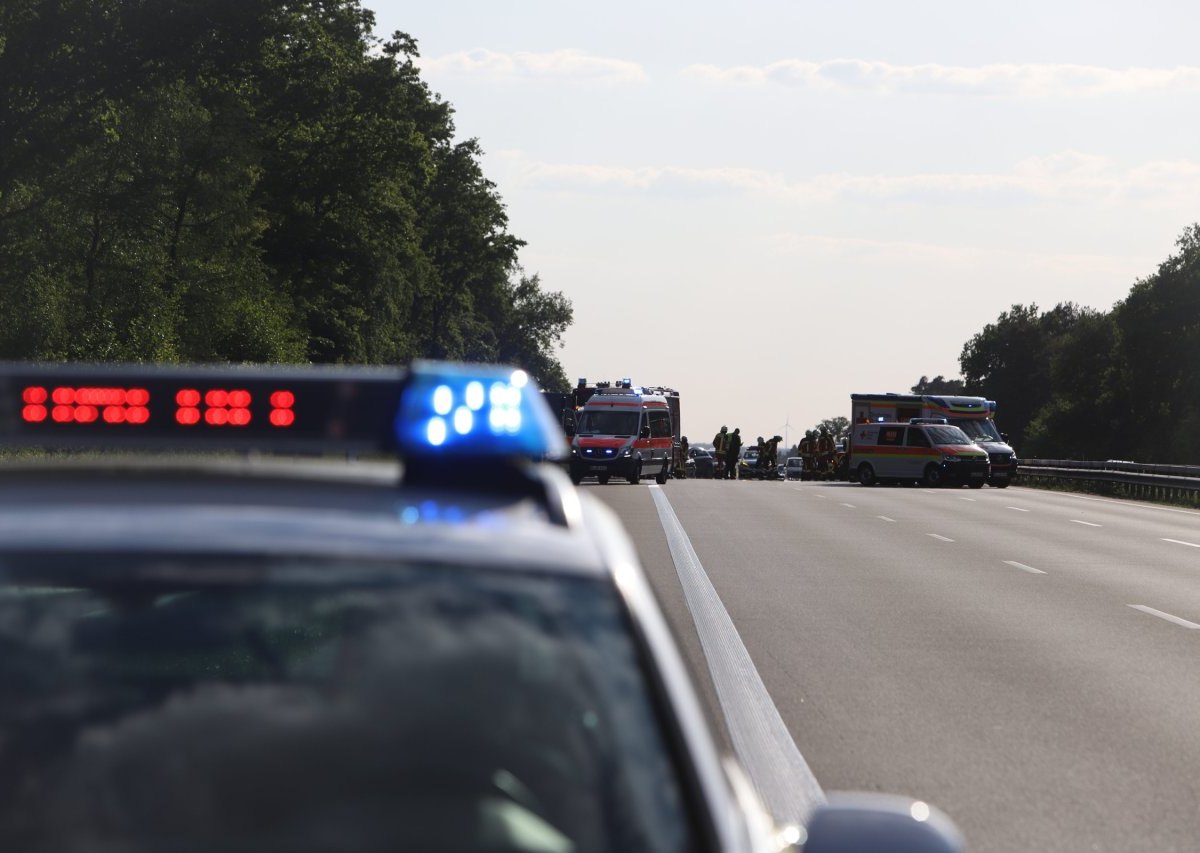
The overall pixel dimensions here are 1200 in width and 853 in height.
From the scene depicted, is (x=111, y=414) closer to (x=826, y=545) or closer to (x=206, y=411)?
(x=206, y=411)

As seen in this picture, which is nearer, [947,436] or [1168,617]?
[1168,617]

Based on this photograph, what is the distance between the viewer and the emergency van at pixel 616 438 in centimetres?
4819

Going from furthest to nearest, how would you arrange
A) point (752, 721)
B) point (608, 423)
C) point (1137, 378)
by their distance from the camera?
point (1137, 378) < point (608, 423) < point (752, 721)

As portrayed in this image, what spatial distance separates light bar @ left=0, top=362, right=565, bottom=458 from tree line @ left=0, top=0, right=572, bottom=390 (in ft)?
147

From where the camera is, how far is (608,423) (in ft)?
160

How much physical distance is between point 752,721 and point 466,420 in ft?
22.5

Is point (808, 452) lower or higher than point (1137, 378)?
lower

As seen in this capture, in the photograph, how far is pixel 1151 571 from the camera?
20.5 m

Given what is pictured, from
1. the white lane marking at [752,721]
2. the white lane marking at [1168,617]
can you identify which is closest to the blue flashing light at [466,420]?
the white lane marking at [752,721]

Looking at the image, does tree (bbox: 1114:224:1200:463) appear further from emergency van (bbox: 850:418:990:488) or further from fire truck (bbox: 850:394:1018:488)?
emergency van (bbox: 850:418:990:488)

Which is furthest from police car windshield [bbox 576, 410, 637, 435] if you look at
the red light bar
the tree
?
the tree

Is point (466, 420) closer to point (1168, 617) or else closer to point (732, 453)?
point (1168, 617)

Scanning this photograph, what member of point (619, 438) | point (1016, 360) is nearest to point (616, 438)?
point (619, 438)

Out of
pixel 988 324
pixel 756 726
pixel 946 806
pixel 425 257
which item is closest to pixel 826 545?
pixel 756 726
